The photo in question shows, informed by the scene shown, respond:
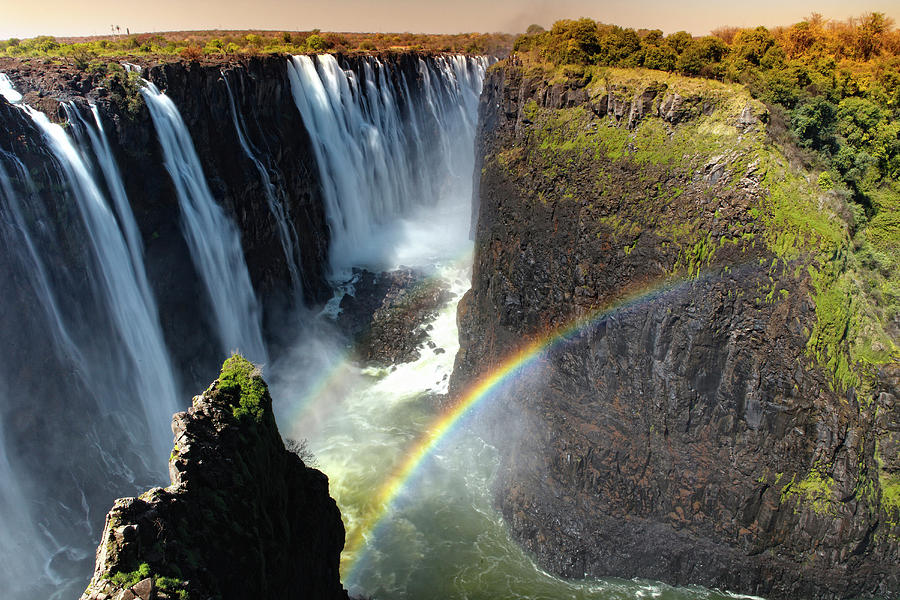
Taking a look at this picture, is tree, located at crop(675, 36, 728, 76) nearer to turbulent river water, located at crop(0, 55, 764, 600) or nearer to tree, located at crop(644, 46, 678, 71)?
tree, located at crop(644, 46, 678, 71)

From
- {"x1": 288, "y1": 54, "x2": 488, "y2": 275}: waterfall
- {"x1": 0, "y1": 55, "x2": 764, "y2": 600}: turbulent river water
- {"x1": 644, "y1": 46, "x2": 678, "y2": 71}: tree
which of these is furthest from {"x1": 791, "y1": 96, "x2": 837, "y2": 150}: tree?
{"x1": 288, "y1": 54, "x2": 488, "y2": 275}: waterfall

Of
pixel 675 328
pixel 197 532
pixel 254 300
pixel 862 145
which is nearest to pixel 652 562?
A: pixel 675 328

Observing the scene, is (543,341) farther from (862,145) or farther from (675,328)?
(862,145)

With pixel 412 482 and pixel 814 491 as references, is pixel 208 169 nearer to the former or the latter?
pixel 412 482

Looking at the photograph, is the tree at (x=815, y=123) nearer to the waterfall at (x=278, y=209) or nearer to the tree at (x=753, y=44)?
the tree at (x=753, y=44)

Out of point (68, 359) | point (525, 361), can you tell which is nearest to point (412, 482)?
point (525, 361)

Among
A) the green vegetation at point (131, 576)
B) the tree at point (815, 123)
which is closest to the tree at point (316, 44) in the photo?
the tree at point (815, 123)
